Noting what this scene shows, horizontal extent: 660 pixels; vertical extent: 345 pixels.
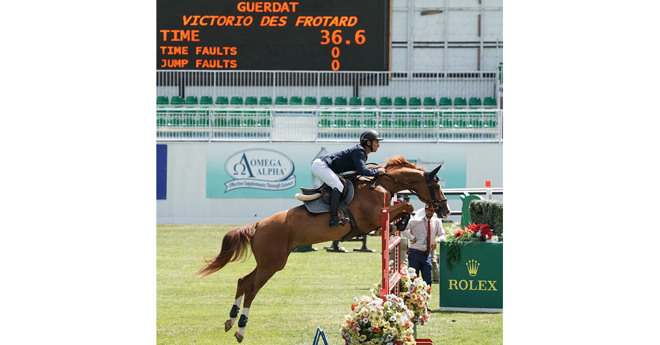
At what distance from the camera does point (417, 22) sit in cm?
2258

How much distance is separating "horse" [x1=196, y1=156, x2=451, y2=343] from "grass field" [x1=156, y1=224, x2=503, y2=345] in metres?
0.65

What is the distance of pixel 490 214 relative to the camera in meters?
8.61

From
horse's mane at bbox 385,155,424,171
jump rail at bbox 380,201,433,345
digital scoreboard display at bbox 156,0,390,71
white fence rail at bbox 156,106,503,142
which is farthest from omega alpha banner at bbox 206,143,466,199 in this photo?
jump rail at bbox 380,201,433,345

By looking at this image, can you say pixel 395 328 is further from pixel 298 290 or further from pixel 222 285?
pixel 222 285

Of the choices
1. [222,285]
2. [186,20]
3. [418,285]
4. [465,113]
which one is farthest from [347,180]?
[465,113]

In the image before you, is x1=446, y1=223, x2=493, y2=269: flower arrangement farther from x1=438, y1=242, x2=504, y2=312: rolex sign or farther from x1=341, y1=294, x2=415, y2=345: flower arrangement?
x1=341, y1=294, x2=415, y2=345: flower arrangement

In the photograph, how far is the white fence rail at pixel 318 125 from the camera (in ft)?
60.6

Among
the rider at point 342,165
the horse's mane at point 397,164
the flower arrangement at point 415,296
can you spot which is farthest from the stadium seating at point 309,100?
the flower arrangement at point 415,296

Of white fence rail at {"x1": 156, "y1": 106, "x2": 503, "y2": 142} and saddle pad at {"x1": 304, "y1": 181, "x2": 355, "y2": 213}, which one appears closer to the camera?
saddle pad at {"x1": 304, "y1": 181, "x2": 355, "y2": 213}

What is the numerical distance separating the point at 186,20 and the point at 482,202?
10.2 metres

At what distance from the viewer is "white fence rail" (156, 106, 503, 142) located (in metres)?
18.5

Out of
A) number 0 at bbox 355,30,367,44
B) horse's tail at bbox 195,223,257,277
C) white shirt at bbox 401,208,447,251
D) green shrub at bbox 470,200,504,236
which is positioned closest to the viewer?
horse's tail at bbox 195,223,257,277

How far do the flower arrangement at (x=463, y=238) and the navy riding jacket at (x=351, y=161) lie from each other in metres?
1.78

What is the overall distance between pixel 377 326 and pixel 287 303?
3.69 metres
